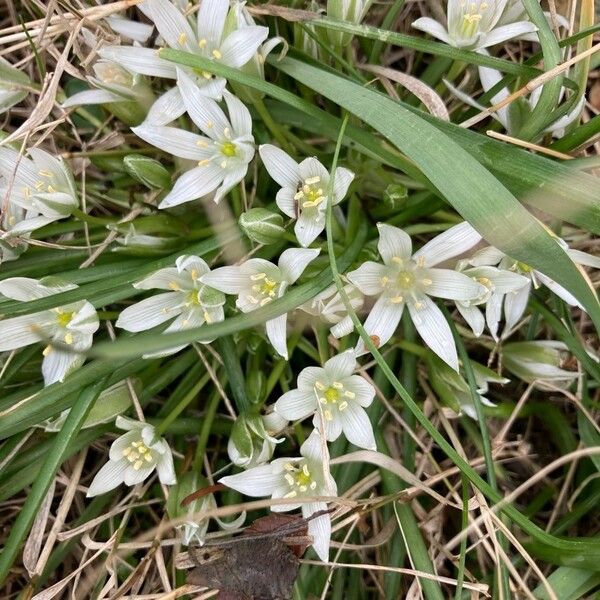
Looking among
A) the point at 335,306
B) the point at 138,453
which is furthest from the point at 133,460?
the point at 335,306

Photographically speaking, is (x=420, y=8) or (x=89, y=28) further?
(x=420, y=8)

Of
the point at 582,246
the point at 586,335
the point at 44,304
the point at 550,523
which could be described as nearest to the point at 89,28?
the point at 44,304

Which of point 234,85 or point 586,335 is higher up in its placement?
point 234,85

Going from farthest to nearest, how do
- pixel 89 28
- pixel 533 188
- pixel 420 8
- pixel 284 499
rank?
pixel 420 8 → pixel 89 28 → pixel 284 499 → pixel 533 188

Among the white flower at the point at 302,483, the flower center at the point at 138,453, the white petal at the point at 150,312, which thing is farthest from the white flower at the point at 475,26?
the flower center at the point at 138,453

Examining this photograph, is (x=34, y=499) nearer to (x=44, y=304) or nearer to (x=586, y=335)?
(x=44, y=304)

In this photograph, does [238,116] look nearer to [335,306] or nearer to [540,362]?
[335,306]

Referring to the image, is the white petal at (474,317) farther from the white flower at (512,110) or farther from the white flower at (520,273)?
the white flower at (512,110)

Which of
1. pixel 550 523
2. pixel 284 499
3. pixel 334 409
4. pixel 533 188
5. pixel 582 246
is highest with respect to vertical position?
pixel 533 188
